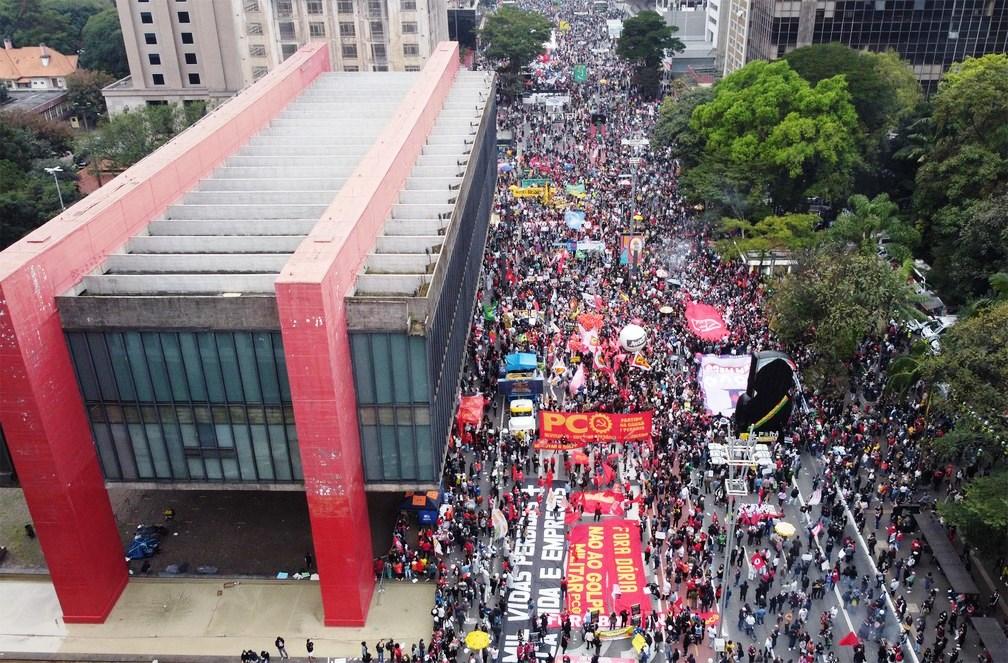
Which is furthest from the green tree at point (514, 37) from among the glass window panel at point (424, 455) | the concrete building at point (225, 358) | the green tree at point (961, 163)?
the glass window panel at point (424, 455)

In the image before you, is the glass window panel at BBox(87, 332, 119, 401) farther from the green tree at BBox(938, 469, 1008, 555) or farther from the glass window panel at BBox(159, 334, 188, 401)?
the green tree at BBox(938, 469, 1008, 555)

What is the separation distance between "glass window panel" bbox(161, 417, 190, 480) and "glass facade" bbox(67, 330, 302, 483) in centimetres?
3

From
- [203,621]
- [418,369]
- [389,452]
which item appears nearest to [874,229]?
[418,369]

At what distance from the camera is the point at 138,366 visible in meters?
27.4

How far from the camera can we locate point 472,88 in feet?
197

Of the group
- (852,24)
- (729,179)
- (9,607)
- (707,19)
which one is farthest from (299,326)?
(707,19)

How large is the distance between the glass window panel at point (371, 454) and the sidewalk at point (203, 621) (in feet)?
14.9

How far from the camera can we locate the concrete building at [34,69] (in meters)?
104

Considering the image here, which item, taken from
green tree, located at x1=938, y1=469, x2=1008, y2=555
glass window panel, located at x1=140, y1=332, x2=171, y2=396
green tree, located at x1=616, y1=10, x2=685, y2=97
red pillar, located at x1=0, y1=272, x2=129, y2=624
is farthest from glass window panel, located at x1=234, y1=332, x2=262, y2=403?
green tree, located at x1=616, y1=10, x2=685, y2=97

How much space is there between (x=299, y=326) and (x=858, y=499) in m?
23.5

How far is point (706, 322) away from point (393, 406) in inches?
881

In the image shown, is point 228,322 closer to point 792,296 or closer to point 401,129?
point 401,129

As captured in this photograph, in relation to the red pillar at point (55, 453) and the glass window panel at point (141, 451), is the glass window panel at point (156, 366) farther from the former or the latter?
the red pillar at point (55, 453)

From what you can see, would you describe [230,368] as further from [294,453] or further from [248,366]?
[294,453]
